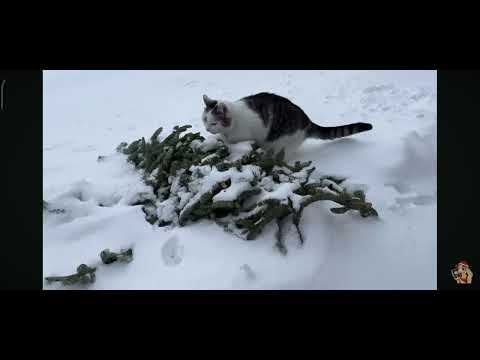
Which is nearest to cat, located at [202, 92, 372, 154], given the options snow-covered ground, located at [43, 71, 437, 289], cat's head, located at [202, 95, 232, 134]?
cat's head, located at [202, 95, 232, 134]

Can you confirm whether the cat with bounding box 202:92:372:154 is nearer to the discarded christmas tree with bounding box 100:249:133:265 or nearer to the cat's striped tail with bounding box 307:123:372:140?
the cat's striped tail with bounding box 307:123:372:140

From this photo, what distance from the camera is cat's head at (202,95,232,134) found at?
3287 millimetres

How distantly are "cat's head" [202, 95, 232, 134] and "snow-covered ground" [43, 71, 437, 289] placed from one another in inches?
35.3

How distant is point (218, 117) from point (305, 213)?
4.29ft

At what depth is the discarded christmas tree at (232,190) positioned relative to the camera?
2.47 meters

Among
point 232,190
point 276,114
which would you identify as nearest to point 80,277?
point 232,190

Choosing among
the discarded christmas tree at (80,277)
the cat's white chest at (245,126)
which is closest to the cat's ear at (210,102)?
the cat's white chest at (245,126)

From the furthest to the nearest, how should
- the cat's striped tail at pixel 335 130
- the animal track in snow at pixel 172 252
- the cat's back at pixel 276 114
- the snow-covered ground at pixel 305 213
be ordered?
1. the cat's striped tail at pixel 335 130
2. the cat's back at pixel 276 114
3. the animal track in snow at pixel 172 252
4. the snow-covered ground at pixel 305 213

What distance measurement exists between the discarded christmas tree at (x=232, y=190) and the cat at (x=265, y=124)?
0.23 m

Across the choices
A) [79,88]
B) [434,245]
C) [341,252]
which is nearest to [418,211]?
[434,245]

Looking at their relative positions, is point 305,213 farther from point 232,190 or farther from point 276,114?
point 276,114

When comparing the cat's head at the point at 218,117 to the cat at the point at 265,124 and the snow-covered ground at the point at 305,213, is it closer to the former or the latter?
the cat at the point at 265,124

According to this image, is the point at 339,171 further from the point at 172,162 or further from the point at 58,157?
the point at 58,157

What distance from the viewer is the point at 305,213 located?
258cm
